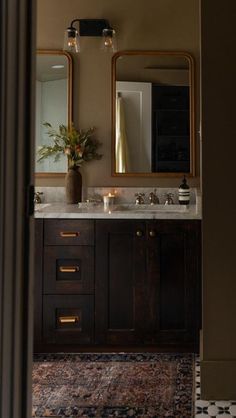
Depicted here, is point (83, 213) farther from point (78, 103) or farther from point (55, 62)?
point (55, 62)

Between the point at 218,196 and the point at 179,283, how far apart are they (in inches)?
30.9

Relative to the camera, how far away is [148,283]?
268cm

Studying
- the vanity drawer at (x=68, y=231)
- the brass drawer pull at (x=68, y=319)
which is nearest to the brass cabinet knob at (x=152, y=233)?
the vanity drawer at (x=68, y=231)

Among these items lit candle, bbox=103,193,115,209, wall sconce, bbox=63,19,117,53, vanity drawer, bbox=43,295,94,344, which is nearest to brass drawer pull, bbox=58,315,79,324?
vanity drawer, bbox=43,295,94,344

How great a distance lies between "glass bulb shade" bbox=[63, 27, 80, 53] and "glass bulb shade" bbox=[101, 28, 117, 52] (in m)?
0.19

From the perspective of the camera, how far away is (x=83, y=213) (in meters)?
2.69

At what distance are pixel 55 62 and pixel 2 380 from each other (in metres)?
2.81

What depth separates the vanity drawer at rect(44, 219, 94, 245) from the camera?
268 centimetres

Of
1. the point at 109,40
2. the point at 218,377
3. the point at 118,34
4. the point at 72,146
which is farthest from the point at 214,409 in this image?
the point at 118,34

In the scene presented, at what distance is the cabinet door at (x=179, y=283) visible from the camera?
2674 millimetres

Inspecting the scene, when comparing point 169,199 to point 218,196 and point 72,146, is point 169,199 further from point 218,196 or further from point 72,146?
point 218,196

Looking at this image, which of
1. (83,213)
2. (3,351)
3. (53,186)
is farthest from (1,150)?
(53,186)

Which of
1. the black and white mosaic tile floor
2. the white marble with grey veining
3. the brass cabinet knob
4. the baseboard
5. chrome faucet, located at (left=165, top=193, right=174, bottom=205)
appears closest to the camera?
the black and white mosaic tile floor

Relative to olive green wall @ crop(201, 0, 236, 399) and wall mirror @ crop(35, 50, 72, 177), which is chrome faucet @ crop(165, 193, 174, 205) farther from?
olive green wall @ crop(201, 0, 236, 399)
